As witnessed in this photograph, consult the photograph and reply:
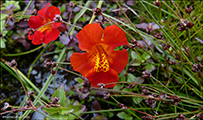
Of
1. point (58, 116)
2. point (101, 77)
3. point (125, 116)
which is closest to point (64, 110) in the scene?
point (58, 116)

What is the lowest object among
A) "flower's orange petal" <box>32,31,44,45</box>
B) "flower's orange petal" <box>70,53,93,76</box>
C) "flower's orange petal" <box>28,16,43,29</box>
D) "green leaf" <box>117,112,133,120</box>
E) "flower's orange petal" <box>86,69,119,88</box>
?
"green leaf" <box>117,112,133,120</box>

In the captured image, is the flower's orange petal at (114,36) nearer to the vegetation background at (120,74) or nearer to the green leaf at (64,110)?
the vegetation background at (120,74)

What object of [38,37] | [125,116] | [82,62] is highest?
[38,37]

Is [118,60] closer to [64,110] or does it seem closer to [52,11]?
[64,110]

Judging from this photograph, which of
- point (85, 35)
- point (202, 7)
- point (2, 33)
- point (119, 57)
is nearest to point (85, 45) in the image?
point (85, 35)

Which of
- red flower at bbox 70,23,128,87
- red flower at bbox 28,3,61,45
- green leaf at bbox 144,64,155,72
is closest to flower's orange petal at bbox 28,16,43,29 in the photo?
Result: red flower at bbox 28,3,61,45

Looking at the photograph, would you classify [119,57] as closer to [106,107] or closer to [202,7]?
[106,107]

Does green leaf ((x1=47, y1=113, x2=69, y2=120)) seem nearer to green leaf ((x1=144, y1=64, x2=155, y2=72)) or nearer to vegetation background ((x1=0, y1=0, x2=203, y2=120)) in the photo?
vegetation background ((x1=0, y1=0, x2=203, y2=120))
